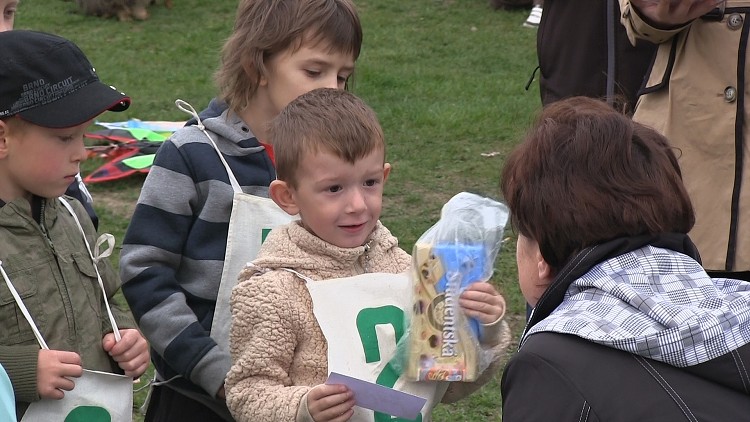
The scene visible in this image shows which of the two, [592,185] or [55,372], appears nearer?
[592,185]

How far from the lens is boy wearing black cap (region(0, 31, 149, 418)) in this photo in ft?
8.21

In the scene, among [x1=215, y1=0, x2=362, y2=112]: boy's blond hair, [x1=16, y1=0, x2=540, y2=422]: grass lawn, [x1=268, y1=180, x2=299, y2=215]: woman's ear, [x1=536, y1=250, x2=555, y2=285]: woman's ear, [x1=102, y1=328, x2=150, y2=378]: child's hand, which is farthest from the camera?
[x1=16, y1=0, x2=540, y2=422]: grass lawn

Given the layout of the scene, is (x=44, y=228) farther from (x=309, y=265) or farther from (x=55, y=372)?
(x=309, y=265)

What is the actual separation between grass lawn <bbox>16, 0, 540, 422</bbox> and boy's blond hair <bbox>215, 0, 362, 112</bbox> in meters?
1.98

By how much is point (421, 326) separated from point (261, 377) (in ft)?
1.24

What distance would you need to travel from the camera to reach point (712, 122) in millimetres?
3330

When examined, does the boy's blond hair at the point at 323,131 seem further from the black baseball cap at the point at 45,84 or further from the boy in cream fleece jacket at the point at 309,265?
the black baseball cap at the point at 45,84

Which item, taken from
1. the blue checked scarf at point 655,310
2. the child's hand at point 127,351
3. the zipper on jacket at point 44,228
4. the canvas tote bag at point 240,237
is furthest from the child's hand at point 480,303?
the zipper on jacket at point 44,228

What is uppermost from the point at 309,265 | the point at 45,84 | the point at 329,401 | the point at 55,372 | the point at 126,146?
the point at 45,84

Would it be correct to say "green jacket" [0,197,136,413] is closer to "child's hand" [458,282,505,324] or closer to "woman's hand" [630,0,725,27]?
"child's hand" [458,282,505,324]

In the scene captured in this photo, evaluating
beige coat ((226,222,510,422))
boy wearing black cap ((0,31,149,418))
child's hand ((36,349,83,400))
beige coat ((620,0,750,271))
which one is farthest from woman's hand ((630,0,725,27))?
child's hand ((36,349,83,400))

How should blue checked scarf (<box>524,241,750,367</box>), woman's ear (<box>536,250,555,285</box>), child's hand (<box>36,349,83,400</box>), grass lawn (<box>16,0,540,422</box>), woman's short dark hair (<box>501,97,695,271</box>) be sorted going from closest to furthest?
blue checked scarf (<box>524,241,750,367</box>), woman's short dark hair (<box>501,97,695,271</box>), woman's ear (<box>536,250,555,285</box>), child's hand (<box>36,349,83,400</box>), grass lawn (<box>16,0,540,422</box>)

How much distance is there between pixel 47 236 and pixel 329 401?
836 mm

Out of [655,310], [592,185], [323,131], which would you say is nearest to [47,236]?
[323,131]
